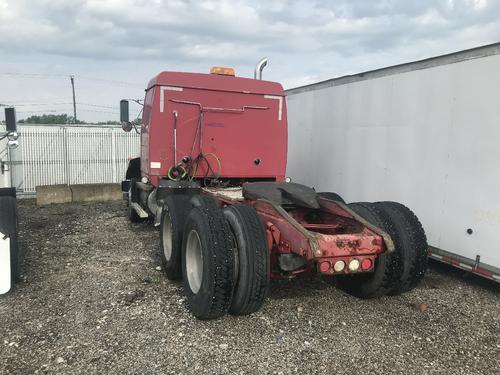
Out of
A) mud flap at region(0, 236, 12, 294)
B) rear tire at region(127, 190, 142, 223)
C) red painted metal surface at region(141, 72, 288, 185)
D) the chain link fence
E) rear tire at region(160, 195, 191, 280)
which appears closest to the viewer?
mud flap at region(0, 236, 12, 294)

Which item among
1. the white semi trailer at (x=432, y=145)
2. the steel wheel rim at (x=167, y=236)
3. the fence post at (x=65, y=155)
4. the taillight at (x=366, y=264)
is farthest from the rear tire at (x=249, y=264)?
the fence post at (x=65, y=155)

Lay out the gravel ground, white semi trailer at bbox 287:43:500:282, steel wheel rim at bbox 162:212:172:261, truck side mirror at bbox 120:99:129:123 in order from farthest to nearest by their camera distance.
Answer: truck side mirror at bbox 120:99:129:123, steel wheel rim at bbox 162:212:172:261, white semi trailer at bbox 287:43:500:282, the gravel ground

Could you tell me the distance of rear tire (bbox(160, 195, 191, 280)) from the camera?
561 centimetres

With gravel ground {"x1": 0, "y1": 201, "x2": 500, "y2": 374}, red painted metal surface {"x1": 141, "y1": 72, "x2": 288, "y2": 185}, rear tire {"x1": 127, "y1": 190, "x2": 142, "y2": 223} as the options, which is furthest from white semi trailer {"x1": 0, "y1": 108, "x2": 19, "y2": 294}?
rear tire {"x1": 127, "y1": 190, "x2": 142, "y2": 223}

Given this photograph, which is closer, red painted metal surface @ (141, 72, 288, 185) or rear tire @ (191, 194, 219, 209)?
rear tire @ (191, 194, 219, 209)

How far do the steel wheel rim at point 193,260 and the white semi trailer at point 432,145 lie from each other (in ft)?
10.6

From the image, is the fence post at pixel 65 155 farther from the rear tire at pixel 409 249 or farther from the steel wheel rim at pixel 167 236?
the rear tire at pixel 409 249

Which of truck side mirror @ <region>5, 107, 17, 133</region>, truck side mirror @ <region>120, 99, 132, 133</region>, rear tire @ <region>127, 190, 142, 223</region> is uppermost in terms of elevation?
truck side mirror @ <region>120, 99, 132, 133</region>

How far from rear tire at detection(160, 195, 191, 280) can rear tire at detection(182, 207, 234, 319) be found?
922mm

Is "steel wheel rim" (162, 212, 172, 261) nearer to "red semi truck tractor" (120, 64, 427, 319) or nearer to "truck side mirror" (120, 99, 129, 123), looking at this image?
"red semi truck tractor" (120, 64, 427, 319)

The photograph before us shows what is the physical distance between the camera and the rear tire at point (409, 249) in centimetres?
486

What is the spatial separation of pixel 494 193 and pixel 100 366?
A: 15.1 ft

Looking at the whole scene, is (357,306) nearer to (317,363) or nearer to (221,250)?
(317,363)

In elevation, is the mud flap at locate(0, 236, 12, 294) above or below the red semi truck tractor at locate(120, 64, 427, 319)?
below
